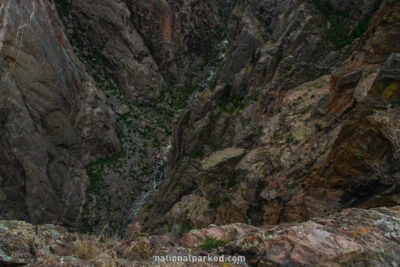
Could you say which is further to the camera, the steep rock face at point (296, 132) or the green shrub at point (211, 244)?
the steep rock face at point (296, 132)

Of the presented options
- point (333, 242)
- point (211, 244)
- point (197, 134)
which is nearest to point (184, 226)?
point (197, 134)

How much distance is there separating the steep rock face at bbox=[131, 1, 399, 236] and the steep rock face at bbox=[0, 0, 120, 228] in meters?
9.27

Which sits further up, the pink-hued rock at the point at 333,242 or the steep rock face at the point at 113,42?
the steep rock face at the point at 113,42

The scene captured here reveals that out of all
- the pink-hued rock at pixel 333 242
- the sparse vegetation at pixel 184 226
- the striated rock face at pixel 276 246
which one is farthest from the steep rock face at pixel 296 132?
the striated rock face at pixel 276 246

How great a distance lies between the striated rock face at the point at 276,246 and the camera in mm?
4250

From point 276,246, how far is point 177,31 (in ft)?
153

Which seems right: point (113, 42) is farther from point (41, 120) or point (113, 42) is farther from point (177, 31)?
point (41, 120)

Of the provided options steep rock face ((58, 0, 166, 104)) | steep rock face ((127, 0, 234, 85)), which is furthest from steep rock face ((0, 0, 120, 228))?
steep rock face ((127, 0, 234, 85))

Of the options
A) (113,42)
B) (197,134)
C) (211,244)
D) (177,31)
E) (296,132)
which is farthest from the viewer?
(177,31)

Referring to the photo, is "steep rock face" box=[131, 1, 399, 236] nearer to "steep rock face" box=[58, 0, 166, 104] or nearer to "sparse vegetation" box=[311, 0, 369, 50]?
"sparse vegetation" box=[311, 0, 369, 50]

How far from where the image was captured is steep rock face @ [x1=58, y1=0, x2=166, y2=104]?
3547 cm

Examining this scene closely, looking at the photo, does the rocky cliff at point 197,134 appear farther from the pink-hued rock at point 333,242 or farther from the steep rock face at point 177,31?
the steep rock face at point 177,31

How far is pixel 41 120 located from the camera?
24094 millimetres

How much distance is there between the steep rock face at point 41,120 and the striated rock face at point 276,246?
20932 mm
